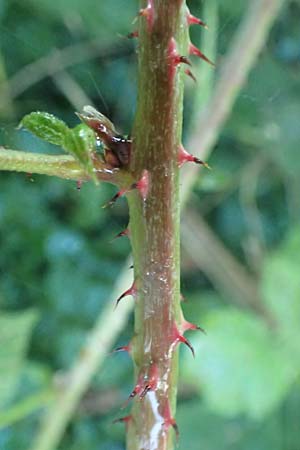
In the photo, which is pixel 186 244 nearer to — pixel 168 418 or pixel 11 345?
pixel 11 345

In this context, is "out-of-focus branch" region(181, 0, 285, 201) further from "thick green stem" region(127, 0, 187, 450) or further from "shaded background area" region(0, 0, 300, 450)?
"thick green stem" region(127, 0, 187, 450)

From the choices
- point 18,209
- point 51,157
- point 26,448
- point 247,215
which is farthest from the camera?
point 247,215

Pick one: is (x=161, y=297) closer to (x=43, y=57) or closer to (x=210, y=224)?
(x=43, y=57)

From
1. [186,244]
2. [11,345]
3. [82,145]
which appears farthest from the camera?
[186,244]

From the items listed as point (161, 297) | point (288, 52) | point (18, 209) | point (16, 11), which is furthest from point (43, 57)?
point (161, 297)

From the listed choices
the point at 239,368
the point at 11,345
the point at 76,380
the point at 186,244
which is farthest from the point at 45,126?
the point at 186,244
